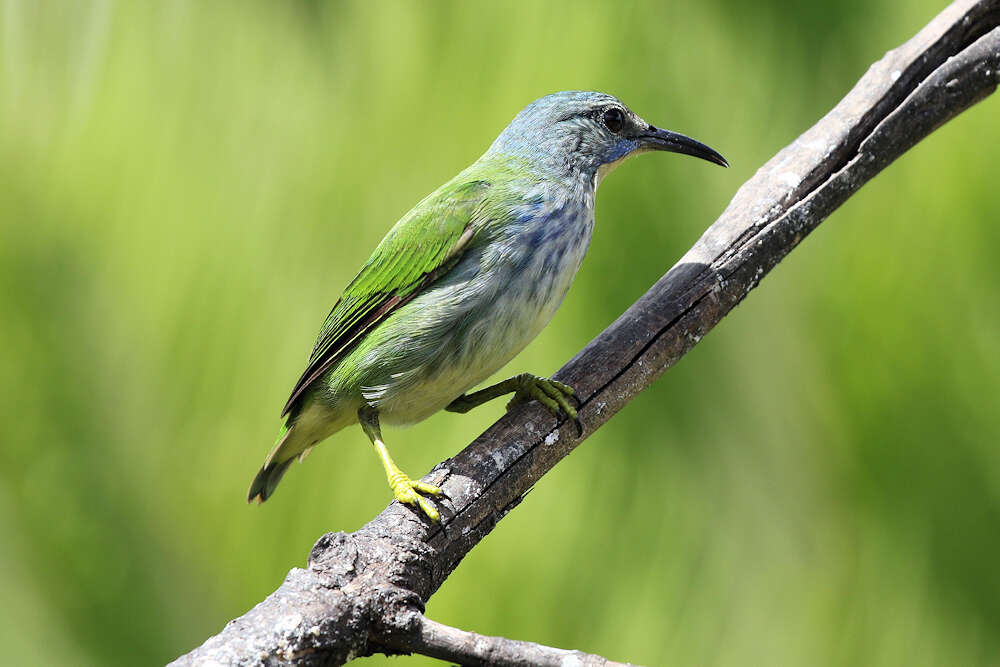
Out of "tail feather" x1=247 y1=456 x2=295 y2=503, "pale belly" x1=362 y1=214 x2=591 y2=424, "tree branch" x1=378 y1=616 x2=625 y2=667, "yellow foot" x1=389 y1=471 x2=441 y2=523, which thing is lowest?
"tree branch" x1=378 y1=616 x2=625 y2=667

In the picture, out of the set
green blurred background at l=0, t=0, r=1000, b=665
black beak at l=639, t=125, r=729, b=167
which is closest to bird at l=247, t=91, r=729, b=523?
black beak at l=639, t=125, r=729, b=167

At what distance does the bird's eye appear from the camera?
3559mm

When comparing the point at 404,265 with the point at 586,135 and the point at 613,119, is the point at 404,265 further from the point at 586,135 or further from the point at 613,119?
the point at 613,119

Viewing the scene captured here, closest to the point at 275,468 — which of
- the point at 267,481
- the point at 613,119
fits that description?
the point at 267,481

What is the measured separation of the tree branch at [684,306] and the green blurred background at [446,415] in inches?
36.0

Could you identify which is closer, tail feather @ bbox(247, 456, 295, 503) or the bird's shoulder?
the bird's shoulder

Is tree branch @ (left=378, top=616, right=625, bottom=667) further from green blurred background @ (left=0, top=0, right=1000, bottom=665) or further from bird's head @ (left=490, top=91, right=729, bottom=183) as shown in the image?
bird's head @ (left=490, top=91, right=729, bottom=183)

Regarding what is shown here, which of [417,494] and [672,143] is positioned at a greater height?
[672,143]

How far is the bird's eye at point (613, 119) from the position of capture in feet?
11.7

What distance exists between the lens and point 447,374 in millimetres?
3072

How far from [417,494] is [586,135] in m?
1.67

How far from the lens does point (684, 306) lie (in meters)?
3.00

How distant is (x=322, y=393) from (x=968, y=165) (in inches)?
114

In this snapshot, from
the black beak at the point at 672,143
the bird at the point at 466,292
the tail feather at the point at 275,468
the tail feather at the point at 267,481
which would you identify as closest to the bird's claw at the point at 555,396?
the bird at the point at 466,292
